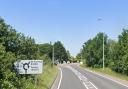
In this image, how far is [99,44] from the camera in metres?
109

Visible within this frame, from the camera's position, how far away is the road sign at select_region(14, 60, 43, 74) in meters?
25.6

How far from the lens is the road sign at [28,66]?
25578 millimetres

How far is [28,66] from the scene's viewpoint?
2600 centimetres

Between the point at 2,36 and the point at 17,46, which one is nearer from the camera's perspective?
the point at 2,36

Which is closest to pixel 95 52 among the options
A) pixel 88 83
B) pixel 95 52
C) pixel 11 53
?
pixel 95 52

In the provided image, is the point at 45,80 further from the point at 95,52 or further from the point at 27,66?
the point at 95,52

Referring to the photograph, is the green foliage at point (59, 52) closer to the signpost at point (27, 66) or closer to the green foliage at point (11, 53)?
the green foliage at point (11, 53)

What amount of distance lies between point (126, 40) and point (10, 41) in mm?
41851

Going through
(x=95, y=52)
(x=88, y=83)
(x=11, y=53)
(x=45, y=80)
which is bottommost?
(x=88, y=83)

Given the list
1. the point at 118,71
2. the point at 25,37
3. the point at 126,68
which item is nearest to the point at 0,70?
the point at 25,37

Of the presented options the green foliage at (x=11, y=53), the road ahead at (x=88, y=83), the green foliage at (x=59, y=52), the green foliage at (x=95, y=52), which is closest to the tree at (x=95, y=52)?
the green foliage at (x=95, y=52)

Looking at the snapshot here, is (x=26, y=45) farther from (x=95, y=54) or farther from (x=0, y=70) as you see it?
(x=95, y=54)

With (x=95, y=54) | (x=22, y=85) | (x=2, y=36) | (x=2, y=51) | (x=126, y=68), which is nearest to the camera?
(x=2, y=51)

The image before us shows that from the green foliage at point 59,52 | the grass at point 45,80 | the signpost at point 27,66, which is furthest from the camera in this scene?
the green foliage at point 59,52
